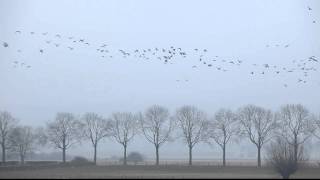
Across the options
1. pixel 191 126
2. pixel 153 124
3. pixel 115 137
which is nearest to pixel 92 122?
pixel 115 137

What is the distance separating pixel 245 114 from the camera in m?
120

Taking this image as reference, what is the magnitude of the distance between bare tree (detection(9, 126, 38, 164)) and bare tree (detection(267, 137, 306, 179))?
2683 inches

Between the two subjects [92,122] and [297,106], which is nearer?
[297,106]

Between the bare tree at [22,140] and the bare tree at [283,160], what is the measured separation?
6814 cm

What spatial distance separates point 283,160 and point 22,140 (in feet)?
262

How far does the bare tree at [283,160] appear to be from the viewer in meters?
67.8

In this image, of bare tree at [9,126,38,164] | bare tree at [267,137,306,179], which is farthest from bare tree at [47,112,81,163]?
bare tree at [267,137,306,179]

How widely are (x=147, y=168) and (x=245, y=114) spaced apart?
87.3ft

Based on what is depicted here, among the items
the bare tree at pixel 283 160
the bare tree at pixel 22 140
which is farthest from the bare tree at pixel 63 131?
the bare tree at pixel 283 160

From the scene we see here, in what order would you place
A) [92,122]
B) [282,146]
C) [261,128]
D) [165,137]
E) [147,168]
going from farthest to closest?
[92,122] → [165,137] → [261,128] → [147,168] → [282,146]

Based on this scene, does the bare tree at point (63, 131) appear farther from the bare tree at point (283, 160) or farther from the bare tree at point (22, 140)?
the bare tree at point (283, 160)

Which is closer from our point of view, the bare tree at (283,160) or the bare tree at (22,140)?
the bare tree at (283,160)

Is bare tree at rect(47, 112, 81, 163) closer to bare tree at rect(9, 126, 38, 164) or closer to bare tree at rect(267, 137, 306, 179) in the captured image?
bare tree at rect(9, 126, 38, 164)

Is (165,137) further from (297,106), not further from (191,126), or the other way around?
(297,106)
